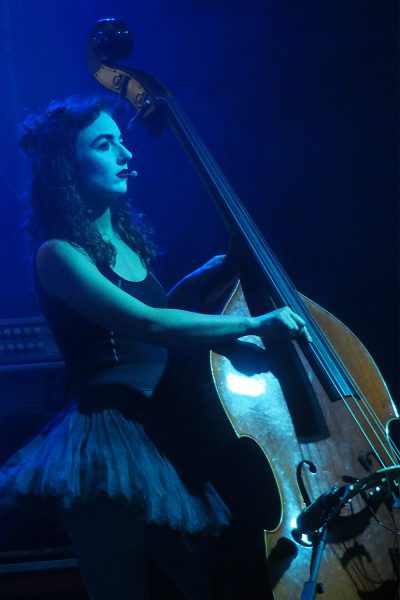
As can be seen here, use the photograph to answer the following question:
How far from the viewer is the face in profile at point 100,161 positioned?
168 cm

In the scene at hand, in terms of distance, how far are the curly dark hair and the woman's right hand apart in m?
0.43

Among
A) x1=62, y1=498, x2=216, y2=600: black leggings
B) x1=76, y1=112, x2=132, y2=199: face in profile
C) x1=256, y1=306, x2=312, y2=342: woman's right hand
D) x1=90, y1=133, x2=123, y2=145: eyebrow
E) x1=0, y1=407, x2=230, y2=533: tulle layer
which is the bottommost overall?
x1=62, y1=498, x2=216, y2=600: black leggings

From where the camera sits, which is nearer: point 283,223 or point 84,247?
point 84,247

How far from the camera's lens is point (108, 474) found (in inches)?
52.6

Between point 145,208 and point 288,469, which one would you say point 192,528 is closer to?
point 288,469

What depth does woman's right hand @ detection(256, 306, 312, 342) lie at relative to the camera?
4.54ft

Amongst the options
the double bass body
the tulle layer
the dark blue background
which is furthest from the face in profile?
the dark blue background

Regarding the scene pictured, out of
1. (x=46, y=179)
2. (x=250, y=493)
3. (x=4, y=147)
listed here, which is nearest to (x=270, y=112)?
(x=4, y=147)

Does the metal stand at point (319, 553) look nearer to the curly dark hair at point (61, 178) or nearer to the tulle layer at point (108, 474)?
the tulle layer at point (108, 474)

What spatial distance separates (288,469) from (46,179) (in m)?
0.93

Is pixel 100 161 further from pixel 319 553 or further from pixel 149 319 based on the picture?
pixel 319 553

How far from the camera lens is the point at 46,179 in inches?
66.5

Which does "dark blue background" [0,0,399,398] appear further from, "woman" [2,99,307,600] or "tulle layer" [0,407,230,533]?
"tulle layer" [0,407,230,533]

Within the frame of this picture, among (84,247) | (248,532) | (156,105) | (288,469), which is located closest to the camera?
(288,469)
